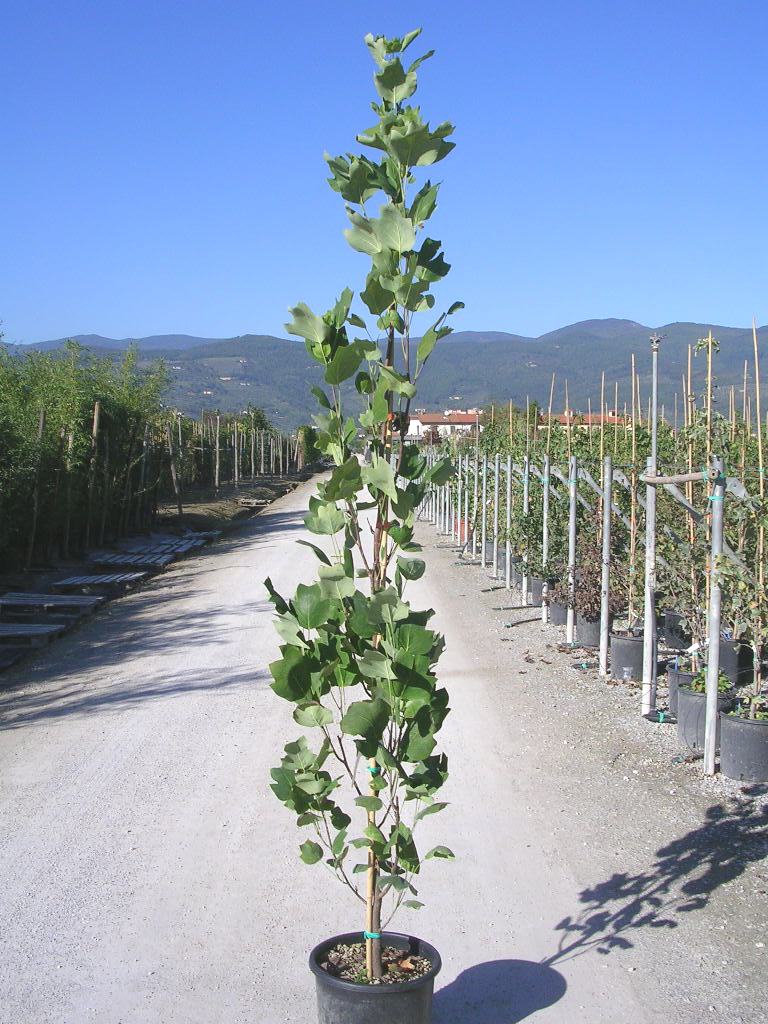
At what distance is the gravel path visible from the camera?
4.14 m

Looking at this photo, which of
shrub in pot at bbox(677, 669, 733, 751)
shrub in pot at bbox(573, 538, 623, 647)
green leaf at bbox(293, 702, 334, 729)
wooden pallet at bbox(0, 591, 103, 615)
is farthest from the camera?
wooden pallet at bbox(0, 591, 103, 615)

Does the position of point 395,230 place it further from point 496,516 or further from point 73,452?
point 73,452

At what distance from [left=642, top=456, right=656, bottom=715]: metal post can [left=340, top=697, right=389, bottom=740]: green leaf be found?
561 cm

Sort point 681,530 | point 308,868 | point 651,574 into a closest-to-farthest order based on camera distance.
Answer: point 308,868 → point 651,574 → point 681,530

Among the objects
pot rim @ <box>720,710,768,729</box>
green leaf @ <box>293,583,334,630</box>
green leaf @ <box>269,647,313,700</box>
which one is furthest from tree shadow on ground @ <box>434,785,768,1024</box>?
green leaf @ <box>293,583,334,630</box>

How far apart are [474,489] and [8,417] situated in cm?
1009

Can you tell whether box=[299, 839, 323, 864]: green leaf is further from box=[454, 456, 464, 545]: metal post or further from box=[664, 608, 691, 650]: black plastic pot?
box=[454, 456, 464, 545]: metal post

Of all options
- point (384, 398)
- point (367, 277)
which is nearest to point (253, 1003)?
point (384, 398)

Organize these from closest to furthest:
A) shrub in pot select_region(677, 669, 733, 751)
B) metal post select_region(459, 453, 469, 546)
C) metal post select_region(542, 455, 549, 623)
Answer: shrub in pot select_region(677, 669, 733, 751)
metal post select_region(542, 455, 549, 623)
metal post select_region(459, 453, 469, 546)

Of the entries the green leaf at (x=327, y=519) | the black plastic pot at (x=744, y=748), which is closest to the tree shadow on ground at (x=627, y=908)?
the black plastic pot at (x=744, y=748)

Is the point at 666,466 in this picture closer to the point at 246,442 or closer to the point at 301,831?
the point at 301,831

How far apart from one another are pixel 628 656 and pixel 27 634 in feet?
20.3

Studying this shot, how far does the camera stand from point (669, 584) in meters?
8.52

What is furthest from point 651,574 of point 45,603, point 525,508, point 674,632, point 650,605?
point 45,603
